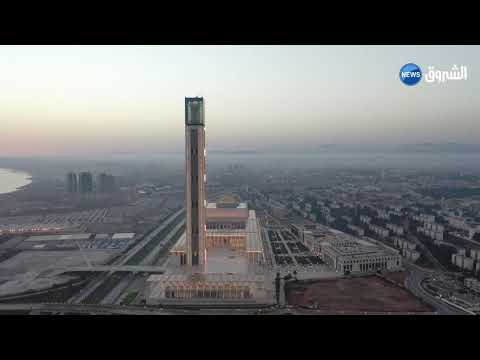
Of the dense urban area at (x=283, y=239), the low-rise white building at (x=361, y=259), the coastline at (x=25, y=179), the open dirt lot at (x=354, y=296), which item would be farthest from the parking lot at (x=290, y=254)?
the coastline at (x=25, y=179)

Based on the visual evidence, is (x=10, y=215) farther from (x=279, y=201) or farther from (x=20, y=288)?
(x=279, y=201)

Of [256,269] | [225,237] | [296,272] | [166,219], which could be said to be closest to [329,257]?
[296,272]

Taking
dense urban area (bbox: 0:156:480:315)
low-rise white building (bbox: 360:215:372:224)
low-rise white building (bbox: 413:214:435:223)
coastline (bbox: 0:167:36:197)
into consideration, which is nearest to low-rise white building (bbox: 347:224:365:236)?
dense urban area (bbox: 0:156:480:315)

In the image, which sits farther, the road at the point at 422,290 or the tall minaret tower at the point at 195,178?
the tall minaret tower at the point at 195,178

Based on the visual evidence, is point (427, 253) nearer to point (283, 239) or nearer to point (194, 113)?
point (283, 239)

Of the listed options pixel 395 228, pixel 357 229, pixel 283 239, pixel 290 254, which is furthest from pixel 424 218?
pixel 290 254

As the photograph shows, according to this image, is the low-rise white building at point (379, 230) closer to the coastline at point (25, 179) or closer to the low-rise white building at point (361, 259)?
the low-rise white building at point (361, 259)

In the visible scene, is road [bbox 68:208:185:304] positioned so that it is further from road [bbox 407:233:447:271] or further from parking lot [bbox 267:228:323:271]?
road [bbox 407:233:447:271]
